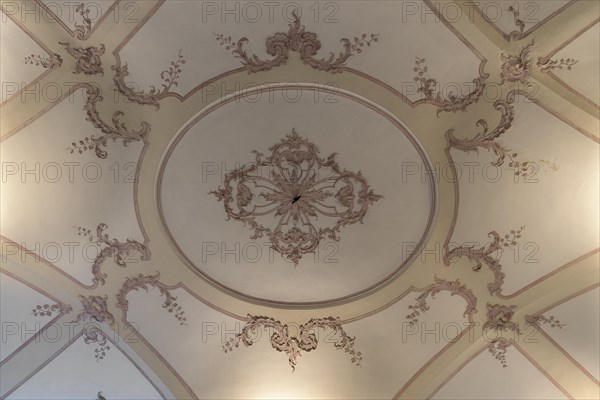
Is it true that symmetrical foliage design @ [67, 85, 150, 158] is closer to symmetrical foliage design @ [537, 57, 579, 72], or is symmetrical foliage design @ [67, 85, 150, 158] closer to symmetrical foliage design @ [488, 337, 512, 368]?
symmetrical foliage design @ [537, 57, 579, 72]

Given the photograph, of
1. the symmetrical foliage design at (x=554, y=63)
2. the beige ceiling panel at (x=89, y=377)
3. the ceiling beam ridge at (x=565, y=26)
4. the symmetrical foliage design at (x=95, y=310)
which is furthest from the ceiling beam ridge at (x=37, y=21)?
the symmetrical foliage design at (x=554, y=63)

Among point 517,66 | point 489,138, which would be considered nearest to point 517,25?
point 517,66

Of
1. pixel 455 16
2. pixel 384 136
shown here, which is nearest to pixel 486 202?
pixel 384 136

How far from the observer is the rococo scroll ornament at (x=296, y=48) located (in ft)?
24.7

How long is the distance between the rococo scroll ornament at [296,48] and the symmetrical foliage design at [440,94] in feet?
2.42

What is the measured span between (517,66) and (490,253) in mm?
2660

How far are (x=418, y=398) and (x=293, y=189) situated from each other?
360cm

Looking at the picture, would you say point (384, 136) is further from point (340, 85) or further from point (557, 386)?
point (557, 386)

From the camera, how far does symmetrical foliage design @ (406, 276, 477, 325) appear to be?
8.70 m

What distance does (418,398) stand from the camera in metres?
8.81

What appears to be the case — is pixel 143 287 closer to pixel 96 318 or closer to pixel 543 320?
pixel 96 318

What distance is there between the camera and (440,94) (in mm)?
7812

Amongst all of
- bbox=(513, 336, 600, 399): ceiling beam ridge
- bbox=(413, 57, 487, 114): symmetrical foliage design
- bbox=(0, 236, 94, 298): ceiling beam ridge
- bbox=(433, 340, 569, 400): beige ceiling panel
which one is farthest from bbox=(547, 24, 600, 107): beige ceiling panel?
bbox=(0, 236, 94, 298): ceiling beam ridge

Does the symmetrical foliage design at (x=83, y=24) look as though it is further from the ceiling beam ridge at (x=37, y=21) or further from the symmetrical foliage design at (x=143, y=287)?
the symmetrical foliage design at (x=143, y=287)
